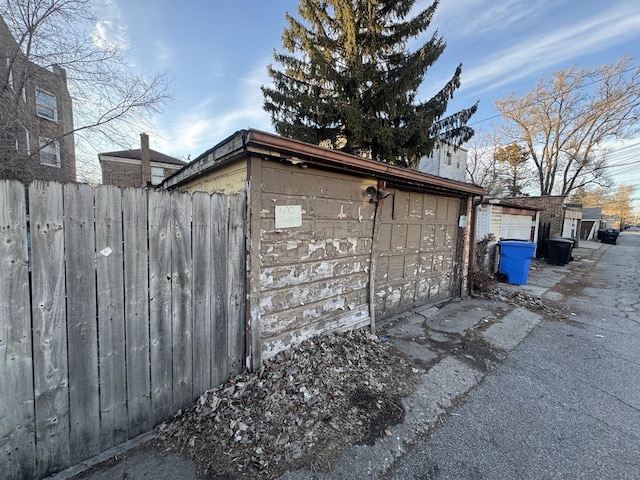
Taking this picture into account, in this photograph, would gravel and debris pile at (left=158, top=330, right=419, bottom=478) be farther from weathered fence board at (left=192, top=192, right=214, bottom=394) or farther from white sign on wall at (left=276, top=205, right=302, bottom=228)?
white sign on wall at (left=276, top=205, right=302, bottom=228)

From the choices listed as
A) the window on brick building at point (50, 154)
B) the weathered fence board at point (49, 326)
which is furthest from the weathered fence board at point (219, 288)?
the window on brick building at point (50, 154)

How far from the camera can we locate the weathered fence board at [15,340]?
134 centimetres

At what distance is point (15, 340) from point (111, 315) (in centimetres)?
41

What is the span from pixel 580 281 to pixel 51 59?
14.4 metres

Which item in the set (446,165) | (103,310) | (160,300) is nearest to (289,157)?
(160,300)

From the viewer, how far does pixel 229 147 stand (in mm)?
2215

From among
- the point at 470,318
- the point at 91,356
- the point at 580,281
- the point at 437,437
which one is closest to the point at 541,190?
the point at 580,281

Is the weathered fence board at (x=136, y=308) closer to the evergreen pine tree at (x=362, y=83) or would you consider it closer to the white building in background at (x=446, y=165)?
the evergreen pine tree at (x=362, y=83)

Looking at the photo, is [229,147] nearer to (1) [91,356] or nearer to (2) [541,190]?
(1) [91,356]

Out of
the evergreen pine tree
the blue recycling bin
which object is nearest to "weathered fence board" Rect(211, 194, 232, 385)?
the evergreen pine tree

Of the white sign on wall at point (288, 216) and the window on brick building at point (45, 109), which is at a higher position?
the window on brick building at point (45, 109)

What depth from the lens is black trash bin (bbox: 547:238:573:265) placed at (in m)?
9.80

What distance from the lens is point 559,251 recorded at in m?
9.91

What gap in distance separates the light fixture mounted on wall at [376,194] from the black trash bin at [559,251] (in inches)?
417
